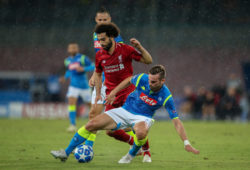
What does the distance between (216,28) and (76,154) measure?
18.2 metres

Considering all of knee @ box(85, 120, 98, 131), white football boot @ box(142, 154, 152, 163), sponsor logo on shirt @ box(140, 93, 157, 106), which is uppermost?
sponsor logo on shirt @ box(140, 93, 157, 106)

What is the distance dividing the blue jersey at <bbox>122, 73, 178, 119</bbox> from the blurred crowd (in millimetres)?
14254

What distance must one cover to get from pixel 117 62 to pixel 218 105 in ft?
49.5

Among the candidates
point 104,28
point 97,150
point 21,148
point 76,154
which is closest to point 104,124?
point 76,154

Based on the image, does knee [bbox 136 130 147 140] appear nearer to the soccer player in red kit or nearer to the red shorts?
the soccer player in red kit

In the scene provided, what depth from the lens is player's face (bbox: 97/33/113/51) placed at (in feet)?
21.4

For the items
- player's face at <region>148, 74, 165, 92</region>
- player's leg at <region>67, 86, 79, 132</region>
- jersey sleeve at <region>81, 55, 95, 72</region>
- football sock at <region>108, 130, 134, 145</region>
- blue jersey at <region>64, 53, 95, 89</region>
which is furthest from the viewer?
blue jersey at <region>64, 53, 95, 89</region>

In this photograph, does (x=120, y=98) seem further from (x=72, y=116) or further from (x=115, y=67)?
(x=72, y=116)

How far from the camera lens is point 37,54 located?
87.7ft

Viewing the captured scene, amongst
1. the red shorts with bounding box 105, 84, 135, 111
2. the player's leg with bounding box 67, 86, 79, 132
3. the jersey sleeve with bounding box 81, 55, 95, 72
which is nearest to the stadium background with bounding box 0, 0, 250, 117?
the player's leg with bounding box 67, 86, 79, 132

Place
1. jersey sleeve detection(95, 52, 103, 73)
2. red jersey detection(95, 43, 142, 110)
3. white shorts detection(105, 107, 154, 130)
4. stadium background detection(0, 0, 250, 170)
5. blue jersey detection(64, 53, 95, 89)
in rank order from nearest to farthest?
white shorts detection(105, 107, 154, 130)
red jersey detection(95, 43, 142, 110)
jersey sleeve detection(95, 52, 103, 73)
blue jersey detection(64, 53, 95, 89)
stadium background detection(0, 0, 250, 170)

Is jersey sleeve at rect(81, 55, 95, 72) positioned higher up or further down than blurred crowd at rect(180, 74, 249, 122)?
higher up

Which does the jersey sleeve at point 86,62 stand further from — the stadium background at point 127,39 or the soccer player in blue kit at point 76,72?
the stadium background at point 127,39

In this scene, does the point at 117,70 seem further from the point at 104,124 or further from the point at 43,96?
the point at 43,96
